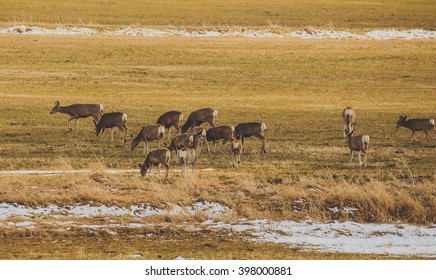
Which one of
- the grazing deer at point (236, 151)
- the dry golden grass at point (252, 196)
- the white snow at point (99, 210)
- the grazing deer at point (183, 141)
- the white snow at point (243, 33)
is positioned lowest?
the white snow at point (99, 210)

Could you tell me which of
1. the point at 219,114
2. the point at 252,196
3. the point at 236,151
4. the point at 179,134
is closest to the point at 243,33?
the point at 219,114

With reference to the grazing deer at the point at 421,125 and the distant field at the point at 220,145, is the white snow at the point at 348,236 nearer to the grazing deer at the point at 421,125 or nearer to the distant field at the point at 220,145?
the distant field at the point at 220,145

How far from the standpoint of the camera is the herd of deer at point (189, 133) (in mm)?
28559

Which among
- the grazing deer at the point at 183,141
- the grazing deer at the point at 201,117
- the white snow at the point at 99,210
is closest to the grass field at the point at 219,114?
the white snow at the point at 99,210

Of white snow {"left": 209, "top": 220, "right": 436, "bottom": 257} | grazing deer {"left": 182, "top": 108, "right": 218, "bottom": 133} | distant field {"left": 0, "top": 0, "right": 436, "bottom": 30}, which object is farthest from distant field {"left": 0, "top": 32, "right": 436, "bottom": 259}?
distant field {"left": 0, "top": 0, "right": 436, "bottom": 30}

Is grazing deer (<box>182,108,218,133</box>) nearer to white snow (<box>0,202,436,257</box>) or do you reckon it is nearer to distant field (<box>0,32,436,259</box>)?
distant field (<box>0,32,436,259</box>)

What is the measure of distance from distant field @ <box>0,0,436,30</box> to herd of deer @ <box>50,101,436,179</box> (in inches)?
1334

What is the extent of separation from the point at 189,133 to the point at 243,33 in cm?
4155

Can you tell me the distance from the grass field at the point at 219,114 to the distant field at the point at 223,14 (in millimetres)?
187

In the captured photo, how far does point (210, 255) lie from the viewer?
22.2 m

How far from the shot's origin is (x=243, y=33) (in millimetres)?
71625

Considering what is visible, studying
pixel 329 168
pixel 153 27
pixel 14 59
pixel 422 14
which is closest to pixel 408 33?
pixel 422 14

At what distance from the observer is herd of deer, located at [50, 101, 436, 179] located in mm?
28559

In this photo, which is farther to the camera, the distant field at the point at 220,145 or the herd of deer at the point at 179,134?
the herd of deer at the point at 179,134
